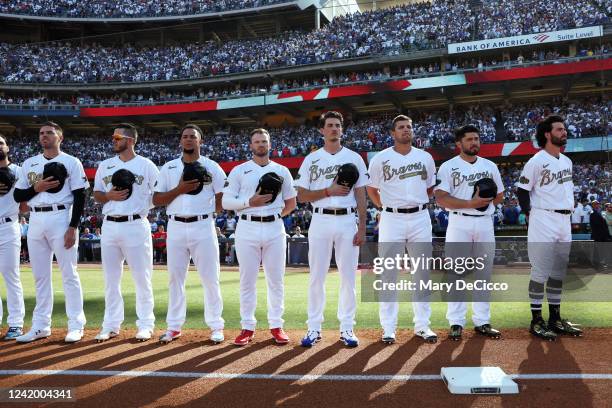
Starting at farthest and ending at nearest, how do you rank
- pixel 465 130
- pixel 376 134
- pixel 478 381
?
pixel 376 134 < pixel 465 130 < pixel 478 381

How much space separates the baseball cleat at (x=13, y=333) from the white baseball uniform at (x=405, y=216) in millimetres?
3861

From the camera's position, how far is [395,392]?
342cm

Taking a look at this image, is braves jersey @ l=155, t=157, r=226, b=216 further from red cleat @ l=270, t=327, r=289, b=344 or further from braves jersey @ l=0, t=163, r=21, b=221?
braves jersey @ l=0, t=163, r=21, b=221

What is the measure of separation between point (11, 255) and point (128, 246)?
1.36 metres

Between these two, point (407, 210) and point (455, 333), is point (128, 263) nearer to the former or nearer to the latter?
point (407, 210)

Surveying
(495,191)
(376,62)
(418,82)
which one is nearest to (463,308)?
(495,191)

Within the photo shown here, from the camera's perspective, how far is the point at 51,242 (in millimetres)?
5156

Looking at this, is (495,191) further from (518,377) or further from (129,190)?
(129,190)

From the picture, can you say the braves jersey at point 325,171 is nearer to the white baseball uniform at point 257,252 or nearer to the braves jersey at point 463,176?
the white baseball uniform at point 257,252

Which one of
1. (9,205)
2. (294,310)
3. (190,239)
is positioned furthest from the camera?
(294,310)

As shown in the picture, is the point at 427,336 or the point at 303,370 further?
the point at 427,336

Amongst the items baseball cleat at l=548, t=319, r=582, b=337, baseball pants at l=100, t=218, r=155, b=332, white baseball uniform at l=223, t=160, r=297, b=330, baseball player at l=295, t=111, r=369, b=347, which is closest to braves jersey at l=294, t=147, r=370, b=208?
baseball player at l=295, t=111, r=369, b=347

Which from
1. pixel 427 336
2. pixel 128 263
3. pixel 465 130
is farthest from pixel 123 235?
pixel 465 130

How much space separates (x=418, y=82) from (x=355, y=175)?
77.8 feet
